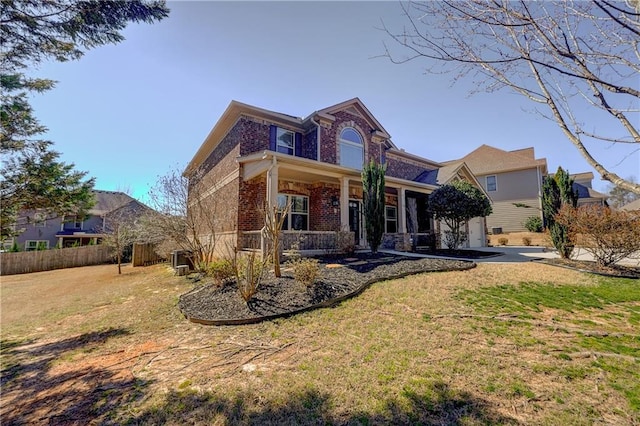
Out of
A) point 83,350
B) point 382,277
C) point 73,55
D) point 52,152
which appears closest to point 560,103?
point 382,277

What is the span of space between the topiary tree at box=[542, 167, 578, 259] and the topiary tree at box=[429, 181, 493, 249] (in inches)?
88.9

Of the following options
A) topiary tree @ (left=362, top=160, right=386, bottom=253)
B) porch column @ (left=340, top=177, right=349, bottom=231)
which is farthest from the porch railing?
topiary tree @ (left=362, top=160, right=386, bottom=253)

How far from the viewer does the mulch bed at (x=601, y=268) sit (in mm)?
8016

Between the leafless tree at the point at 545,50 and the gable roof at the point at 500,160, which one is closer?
the leafless tree at the point at 545,50

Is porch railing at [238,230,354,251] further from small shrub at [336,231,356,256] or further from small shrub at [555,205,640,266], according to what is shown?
small shrub at [555,205,640,266]

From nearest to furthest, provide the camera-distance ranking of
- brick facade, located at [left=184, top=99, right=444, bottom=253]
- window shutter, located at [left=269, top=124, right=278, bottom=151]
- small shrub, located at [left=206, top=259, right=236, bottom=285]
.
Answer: small shrub, located at [left=206, top=259, right=236, bottom=285], brick facade, located at [left=184, top=99, right=444, bottom=253], window shutter, located at [left=269, top=124, right=278, bottom=151]

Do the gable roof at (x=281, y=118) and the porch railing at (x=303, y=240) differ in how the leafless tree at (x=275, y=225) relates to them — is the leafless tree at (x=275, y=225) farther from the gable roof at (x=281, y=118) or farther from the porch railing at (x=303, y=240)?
the gable roof at (x=281, y=118)

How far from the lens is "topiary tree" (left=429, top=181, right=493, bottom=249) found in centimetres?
1188

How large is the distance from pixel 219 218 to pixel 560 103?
1305 centimetres

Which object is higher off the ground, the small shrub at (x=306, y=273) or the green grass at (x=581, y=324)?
the small shrub at (x=306, y=273)

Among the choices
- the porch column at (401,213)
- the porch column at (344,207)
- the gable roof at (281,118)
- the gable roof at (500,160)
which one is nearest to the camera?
the porch column at (344,207)

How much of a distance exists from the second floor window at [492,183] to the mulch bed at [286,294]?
793 inches

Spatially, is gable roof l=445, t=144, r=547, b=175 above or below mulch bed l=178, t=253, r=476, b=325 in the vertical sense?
above

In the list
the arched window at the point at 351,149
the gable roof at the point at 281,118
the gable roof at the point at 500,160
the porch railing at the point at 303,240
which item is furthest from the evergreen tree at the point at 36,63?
the gable roof at the point at 500,160
